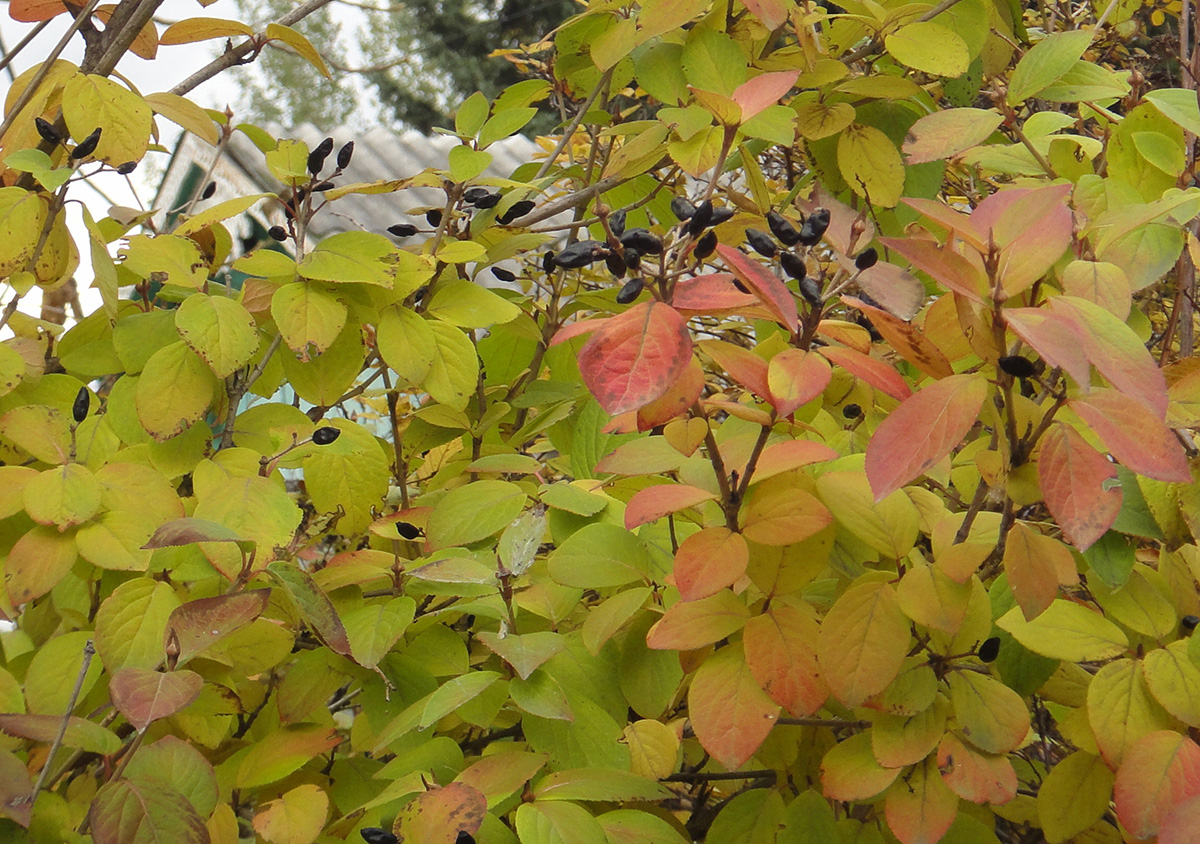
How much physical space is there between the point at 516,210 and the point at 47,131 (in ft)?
1.54

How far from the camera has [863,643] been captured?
1.98ft

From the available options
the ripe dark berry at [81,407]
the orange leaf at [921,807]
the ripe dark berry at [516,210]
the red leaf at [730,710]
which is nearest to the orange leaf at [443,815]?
the red leaf at [730,710]

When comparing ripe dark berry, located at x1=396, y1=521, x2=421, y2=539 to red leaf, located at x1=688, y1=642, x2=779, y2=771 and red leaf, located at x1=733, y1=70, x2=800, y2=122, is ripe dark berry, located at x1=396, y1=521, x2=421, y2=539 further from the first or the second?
red leaf, located at x1=733, y1=70, x2=800, y2=122

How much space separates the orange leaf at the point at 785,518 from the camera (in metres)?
0.61

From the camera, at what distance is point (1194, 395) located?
63 centimetres

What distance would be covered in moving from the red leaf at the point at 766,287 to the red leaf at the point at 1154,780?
1.13ft

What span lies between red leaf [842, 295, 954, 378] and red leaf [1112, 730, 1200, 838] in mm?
265

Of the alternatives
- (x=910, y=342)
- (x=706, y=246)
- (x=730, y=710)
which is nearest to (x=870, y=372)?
(x=910, y=342)

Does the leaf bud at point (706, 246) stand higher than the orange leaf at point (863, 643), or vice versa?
the leaf bud at point (706, 246)

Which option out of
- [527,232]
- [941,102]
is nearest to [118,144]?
[527,232]

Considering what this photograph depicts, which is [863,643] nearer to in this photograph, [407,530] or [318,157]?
[407,530]

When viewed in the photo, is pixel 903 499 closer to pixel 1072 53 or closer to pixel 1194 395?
pixel 1194 395

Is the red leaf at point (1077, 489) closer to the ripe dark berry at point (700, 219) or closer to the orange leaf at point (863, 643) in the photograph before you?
the orange leaf at point (863, 643)

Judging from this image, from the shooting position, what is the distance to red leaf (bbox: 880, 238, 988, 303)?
0.53m
